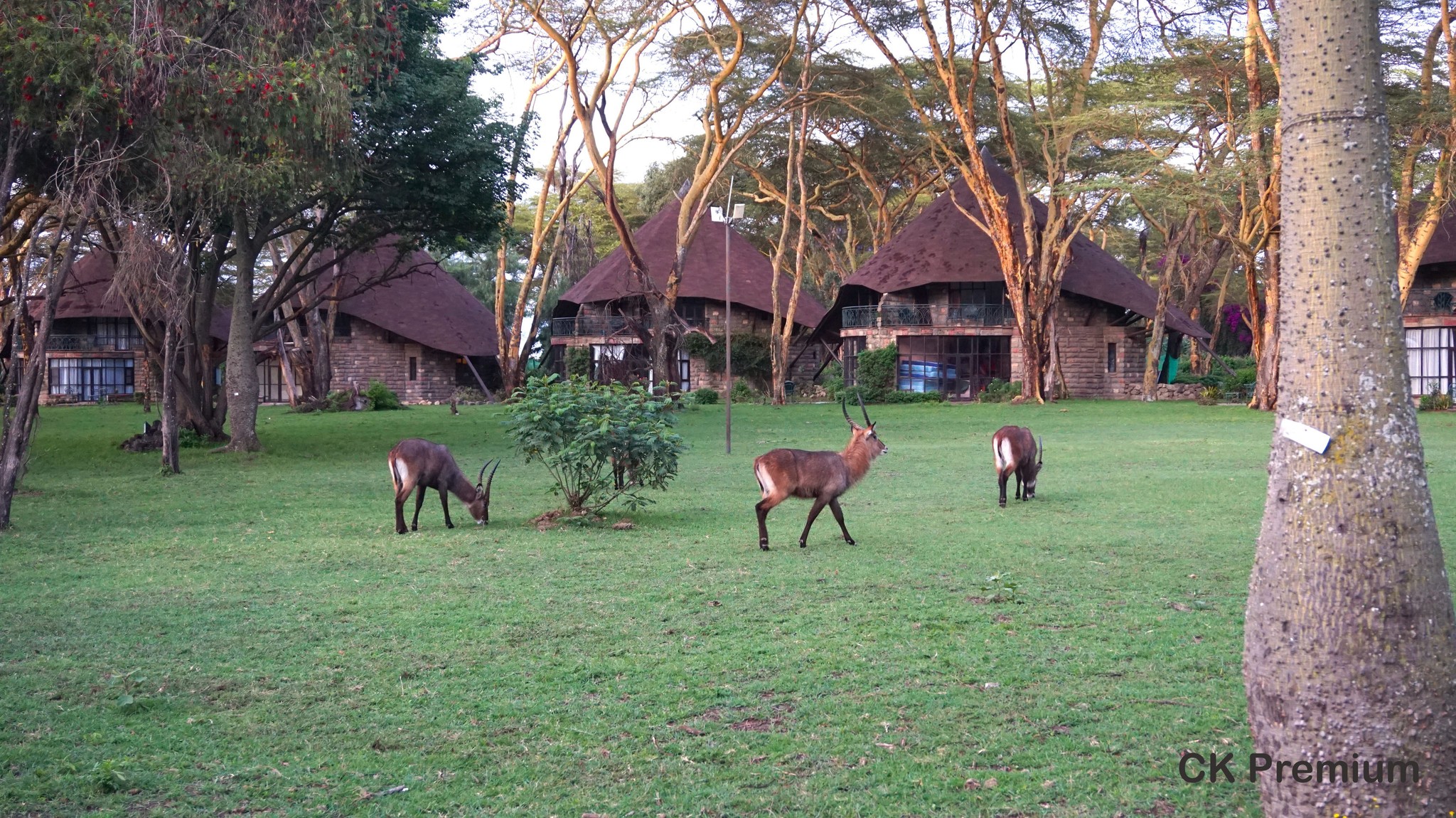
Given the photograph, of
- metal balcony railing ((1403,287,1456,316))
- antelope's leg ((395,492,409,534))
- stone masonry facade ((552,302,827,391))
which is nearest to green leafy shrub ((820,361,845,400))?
stone masonry facade ((552,302,827,391))

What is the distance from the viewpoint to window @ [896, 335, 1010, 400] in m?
44.4

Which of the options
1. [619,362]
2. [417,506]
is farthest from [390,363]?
[417,506]

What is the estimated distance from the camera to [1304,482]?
3697mm

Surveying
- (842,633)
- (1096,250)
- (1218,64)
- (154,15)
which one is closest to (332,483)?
(154,15)

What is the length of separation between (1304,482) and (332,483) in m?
15.2

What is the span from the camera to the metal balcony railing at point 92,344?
48.8 meters

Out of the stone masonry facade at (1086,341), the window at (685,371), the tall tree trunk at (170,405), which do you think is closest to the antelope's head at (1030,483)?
the tall tree trunk at (170,405)

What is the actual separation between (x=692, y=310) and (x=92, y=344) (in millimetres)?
→ 24088

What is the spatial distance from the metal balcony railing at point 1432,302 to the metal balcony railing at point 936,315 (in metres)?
12.3

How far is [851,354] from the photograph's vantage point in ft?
151

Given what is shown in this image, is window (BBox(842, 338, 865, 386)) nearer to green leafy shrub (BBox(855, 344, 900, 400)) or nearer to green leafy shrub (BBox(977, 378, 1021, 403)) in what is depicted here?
green leafy shrub (BBox(855, 344, 900, 400))

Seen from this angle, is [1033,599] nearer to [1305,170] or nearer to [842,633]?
[842,633]

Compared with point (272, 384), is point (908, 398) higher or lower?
lower

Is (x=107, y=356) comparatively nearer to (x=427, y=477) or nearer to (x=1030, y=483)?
(x=427, y=477)
